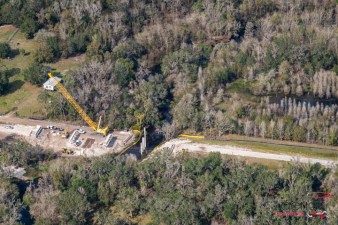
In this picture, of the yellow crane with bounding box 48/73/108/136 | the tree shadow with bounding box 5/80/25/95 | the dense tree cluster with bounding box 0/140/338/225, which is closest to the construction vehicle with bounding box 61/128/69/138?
the yellow crane with bounding box 48/73/108/136

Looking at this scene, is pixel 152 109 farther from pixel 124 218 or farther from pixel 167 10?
pixel 167 10

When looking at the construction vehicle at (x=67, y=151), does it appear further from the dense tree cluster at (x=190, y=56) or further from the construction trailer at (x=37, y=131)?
the dense tree cluster at (x=190, y=56)

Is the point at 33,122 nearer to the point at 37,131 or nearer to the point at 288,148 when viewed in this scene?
the point at 37,131

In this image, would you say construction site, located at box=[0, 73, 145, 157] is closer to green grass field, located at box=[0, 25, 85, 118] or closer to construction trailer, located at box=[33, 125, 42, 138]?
construction trailer, located at box=[33, 125, 42, 138]

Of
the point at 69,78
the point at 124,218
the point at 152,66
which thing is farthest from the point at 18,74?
the point at 124,218

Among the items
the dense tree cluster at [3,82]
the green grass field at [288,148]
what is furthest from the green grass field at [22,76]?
the green grass field at [288,148]

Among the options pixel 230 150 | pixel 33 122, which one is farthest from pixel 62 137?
pixel 230 150
